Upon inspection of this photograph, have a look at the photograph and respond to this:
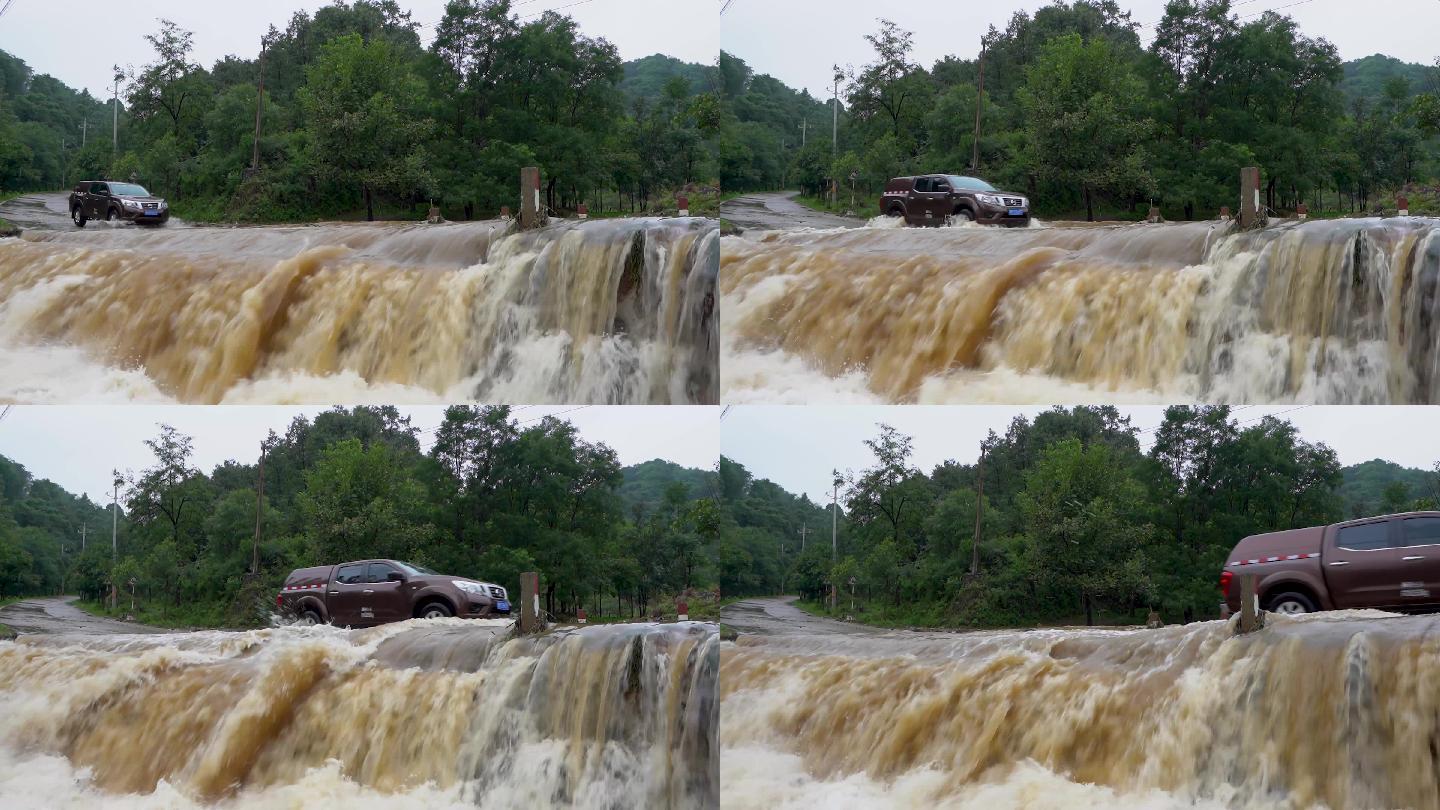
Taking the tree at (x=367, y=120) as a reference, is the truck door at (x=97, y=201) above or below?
below

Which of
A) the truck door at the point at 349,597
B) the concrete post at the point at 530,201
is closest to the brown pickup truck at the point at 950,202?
the concrete post at the point at 530,201

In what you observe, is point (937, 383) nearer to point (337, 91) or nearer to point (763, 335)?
point (763, 335)

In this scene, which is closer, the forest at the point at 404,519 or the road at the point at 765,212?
the road at the point at 765,212

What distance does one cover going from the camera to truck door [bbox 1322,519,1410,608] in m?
9.72

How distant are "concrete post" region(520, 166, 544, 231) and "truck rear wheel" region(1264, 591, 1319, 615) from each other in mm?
8051

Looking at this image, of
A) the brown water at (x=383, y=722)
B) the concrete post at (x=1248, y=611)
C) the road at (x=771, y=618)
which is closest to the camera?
the concrete post at (x=1248, y=611)

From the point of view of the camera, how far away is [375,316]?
43.6ft

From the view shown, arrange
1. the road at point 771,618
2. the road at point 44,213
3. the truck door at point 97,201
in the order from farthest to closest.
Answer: the truck door at point 97,201 < the road at point 44,213 < the road at point 771,618

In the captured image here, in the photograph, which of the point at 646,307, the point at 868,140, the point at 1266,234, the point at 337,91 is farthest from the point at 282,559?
the point at 1266,234

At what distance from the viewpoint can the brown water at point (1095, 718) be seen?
873cm

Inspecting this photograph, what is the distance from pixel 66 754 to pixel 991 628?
11.2 m

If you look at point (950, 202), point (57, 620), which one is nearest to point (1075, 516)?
point (950, 202)

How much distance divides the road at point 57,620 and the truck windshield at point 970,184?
534 inches

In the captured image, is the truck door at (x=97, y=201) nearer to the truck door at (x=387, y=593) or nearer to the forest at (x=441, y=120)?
the forest at (x=441, y=120)
